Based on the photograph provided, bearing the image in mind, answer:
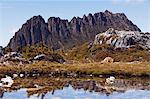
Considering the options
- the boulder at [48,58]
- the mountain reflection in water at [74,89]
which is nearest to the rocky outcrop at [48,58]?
the boulder at [48,58]

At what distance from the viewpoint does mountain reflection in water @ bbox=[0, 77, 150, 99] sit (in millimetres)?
60844

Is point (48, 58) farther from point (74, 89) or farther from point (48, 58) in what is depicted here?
point (74, 89)

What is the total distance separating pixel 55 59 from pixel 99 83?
240 feet

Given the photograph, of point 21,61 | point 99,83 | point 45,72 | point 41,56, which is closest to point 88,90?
point 99,83

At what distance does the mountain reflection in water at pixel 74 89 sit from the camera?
200ft

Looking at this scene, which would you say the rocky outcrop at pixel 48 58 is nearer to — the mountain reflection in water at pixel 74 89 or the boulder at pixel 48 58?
the boulder at pixel 48 58

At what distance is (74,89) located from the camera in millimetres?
70625

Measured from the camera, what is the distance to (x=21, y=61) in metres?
132

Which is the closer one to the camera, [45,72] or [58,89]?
[58,89]

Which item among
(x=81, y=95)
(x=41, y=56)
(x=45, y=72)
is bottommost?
(x=81, y=95)

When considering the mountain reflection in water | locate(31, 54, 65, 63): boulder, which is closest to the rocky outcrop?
locate(31, 54, 65, 63): boulder

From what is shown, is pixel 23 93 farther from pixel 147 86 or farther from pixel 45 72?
pixel 45 72

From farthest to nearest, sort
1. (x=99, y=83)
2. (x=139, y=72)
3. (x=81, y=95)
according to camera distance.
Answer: (x=139, y=72)
(x=99, y=83)
(x=81, y=95)

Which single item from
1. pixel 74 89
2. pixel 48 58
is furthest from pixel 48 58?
pixel 74 89
